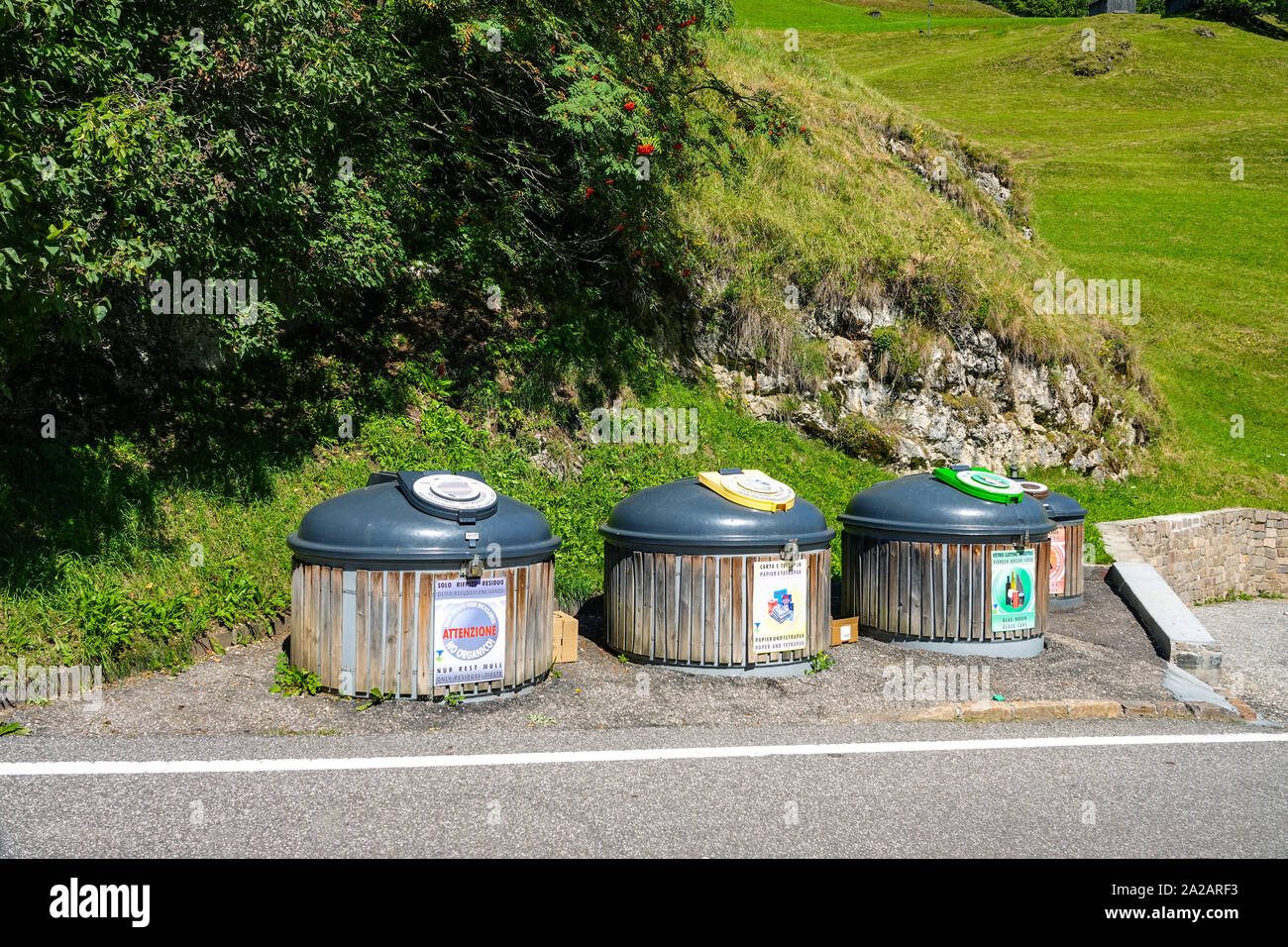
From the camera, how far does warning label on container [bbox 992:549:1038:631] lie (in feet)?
28.1

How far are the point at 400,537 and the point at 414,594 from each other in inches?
16.6

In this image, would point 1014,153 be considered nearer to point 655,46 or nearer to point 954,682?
point 655,46

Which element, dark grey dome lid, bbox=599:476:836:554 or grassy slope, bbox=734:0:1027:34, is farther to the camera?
grassy slope, bbox=734:0:1027:34

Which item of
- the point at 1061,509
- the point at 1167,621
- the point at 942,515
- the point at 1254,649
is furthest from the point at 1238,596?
the point at 942,515

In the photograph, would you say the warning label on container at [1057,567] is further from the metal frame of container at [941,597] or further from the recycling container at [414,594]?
the recycling container at [414,594]

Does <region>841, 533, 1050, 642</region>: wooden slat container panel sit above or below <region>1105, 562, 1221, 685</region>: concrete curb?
above

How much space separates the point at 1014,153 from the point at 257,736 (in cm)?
4831

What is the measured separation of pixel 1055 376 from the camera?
1744cm

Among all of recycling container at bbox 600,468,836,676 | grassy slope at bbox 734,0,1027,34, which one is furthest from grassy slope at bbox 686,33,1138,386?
grassy slope at bbox 734,0,1027,34

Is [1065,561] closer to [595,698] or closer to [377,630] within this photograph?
[595,698]

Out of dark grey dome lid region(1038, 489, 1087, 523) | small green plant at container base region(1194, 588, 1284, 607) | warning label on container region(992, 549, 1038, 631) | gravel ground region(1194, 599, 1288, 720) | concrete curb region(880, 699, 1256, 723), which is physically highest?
dark grey dome lid region(1038, 489, 1087, 523)

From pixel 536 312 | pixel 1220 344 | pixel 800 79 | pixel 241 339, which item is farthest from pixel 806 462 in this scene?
pixel 1220 344

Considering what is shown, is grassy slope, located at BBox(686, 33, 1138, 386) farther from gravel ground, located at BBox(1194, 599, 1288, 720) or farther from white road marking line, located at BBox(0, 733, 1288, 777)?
white road marking line, located at BBox(0, 733, 1288, 777)

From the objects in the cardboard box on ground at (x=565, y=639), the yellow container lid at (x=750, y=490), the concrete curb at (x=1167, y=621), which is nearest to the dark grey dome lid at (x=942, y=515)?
the yellow container lid at (x=750, y=490)
